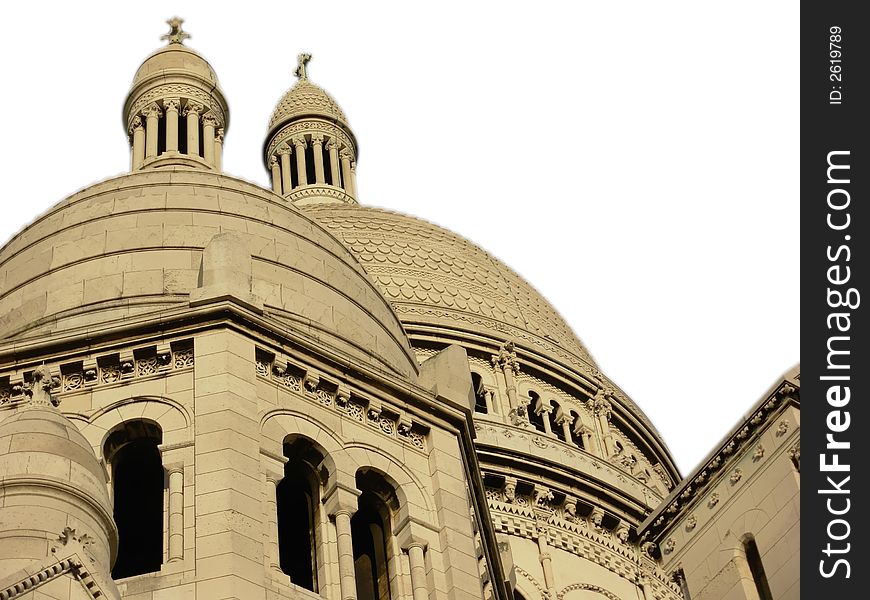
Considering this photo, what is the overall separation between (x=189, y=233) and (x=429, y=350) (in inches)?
758

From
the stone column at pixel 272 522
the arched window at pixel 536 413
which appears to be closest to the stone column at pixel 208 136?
the arched window at pixel 536 413

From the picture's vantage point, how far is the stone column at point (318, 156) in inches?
2413

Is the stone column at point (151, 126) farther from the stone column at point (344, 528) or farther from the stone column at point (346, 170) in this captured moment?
the stone column at point (346, 170)

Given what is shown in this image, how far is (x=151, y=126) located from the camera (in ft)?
139

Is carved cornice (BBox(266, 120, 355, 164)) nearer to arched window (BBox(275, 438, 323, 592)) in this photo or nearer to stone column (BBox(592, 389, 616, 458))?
stone column (BBox(592, 389, 616, 458))

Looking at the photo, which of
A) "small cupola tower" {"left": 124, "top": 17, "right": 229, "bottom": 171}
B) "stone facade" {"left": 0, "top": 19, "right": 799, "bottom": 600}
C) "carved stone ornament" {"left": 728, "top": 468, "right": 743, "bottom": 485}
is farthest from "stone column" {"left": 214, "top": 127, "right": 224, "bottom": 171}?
"carved stone ornament" {"left": 728, "top": 468, "right": 743, "bottom": 485}

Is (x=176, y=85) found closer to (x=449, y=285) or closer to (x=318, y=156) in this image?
(x=449, y=285)

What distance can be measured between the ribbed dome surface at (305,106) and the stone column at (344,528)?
36562 millimetres

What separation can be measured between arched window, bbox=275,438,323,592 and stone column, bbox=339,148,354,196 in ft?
109

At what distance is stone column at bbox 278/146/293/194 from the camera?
61338 millimetres

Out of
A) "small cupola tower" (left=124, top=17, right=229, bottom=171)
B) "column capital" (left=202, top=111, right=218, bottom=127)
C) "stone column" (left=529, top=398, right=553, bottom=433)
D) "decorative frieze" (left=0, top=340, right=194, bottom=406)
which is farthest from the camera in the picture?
"stone column" (left=529, top=398, right=553, bottom=433)

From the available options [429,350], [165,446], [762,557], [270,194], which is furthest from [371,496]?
[429,350]

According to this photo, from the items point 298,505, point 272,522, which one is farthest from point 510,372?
point 272,522

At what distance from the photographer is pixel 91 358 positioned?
95.1ft
